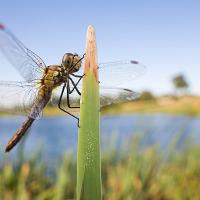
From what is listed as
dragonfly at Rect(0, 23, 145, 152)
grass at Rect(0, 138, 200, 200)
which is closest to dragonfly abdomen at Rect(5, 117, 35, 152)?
dragonfly at Rect(0, 23, 145, 152)

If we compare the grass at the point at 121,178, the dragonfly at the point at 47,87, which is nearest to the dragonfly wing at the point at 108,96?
the dragonfly at the point at 47,87

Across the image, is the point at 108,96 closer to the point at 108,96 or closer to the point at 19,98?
the point at 108,96

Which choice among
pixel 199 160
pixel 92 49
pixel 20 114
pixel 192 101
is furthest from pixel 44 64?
pixel 192 101

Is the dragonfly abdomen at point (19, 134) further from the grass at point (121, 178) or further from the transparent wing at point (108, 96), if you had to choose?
the grass at point (121, 178)

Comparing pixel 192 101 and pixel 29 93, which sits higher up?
pixel 192 101

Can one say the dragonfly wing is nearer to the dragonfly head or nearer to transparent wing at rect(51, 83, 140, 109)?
transparent wing at rect(51, 83, 140, 109)

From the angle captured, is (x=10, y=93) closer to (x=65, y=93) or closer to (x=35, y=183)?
(x=65, y=93)

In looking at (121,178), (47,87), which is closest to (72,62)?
(47,87)
